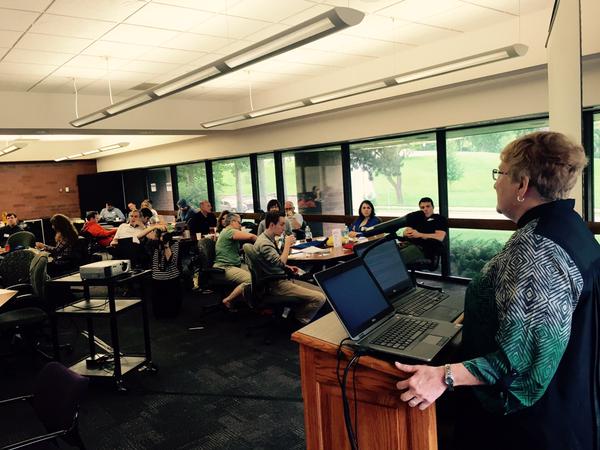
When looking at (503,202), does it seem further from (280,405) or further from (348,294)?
(280,405)

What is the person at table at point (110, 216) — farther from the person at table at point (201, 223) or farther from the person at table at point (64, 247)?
the person at table at point (64, 247)

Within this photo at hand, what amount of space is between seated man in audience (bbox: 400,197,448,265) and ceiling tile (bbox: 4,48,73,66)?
4.44m

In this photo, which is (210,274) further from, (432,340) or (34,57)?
(432,340)

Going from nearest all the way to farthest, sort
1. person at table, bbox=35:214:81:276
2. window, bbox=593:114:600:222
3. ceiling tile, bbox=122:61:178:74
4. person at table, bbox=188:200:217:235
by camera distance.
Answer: window, bbox=593:114:600:222
ceiling tile, bbox=122:61:178:74
person at table, bbox=35:214:81:276
person at table, bbox=188:200:217:235

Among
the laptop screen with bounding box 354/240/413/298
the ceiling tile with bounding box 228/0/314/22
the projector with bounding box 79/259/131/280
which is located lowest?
the projector with bounding box 79/259/131/280

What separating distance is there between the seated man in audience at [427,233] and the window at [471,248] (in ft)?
1.46

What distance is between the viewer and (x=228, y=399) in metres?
3.33

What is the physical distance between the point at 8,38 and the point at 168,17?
159 centimetres

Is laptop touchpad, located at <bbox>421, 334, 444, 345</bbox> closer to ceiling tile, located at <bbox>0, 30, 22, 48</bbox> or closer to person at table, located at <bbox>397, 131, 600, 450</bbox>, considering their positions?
person at table, located at <bbox>397, 131, 600, 450</bbox>

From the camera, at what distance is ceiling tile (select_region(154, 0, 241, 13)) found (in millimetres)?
3675

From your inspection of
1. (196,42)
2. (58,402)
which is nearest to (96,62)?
(196,42)

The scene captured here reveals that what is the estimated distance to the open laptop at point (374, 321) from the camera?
143 cm

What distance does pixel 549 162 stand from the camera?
124cm

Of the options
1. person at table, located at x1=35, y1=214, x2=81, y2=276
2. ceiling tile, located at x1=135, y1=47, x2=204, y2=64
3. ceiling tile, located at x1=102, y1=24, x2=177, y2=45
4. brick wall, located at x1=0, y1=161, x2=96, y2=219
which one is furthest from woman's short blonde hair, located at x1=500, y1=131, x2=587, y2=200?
brick wall, located at x1=0, y1=161, x2=96, y2=219
